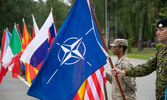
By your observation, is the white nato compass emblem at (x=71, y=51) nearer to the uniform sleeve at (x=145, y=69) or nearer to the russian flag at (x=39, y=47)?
the uniform sleeve at (x=145, y=69)

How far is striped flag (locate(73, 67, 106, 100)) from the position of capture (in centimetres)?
Result: 388

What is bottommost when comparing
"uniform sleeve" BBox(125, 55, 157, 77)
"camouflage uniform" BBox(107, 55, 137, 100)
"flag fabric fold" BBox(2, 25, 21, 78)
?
"flag fabric fold" BBox(2, 25, 21, 78)

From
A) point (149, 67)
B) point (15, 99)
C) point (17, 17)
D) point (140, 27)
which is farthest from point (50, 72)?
point (17, 17)

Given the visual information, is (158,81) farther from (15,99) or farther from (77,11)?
(15,99)

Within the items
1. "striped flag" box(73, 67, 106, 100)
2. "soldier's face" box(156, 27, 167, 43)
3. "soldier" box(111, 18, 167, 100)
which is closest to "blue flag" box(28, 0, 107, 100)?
"striped flag" box(73, 67, 106, 100)

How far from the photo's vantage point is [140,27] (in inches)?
1199

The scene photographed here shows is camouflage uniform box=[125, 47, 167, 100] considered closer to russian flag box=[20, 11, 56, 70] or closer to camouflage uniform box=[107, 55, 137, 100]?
camouflage uniform box=[107, 55, 137, 100]

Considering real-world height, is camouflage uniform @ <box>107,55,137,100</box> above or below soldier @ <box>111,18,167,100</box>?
below

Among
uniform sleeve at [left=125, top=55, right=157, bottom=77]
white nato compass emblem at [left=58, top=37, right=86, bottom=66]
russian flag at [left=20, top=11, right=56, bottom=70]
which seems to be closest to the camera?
uniform sleeve at [left=125, top=55, right=157, bottom=77]

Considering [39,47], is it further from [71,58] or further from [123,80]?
[123,80]

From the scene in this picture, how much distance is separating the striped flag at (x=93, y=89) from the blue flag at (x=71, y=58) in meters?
Result: 0.60

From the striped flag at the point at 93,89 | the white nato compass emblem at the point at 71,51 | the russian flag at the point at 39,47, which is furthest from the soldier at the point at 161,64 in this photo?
the russian flag at the point at 39,47

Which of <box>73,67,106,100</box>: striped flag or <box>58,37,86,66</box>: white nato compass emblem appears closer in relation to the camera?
<box>58,37,86,66</box>: white nato compass emblem

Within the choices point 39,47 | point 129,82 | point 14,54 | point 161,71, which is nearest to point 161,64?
point 161,71
